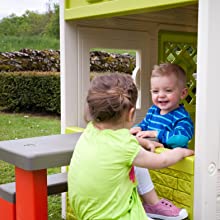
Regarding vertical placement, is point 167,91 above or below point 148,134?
above

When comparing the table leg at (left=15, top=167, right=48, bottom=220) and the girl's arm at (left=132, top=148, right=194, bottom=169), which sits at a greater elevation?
the girl's arm at (left=132, top=148, right=194, bottom=169)

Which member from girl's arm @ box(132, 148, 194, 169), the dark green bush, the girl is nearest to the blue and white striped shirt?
girl's arm @ box(132, 148, 194, 169)

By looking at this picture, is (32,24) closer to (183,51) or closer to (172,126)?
(183,51)

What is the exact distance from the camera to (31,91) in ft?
27.7

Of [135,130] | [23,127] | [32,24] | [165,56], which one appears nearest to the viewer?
[135,130]

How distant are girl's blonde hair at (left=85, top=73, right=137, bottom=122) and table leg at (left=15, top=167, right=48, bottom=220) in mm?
291

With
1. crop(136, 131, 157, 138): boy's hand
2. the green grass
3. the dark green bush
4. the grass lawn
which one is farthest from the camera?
the green grass

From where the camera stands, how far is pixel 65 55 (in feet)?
7.91

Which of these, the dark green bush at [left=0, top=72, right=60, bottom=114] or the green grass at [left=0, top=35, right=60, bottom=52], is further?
the green grass at [left=0, top=35, right=60, bottom=52]

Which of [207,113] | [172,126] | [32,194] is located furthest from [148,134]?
[32,194]

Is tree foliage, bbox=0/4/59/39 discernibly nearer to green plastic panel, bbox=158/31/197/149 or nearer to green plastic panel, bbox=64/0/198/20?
green plastic panel, bbox=158/31/197/149

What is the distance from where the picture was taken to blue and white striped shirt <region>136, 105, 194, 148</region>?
1.88 meters

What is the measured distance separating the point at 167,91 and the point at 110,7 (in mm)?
493

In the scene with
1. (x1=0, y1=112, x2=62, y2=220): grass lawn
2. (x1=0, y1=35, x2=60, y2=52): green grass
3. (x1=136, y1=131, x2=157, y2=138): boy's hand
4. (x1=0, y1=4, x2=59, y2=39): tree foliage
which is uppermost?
(x1=0, y1=4, x2=59, y2=39): tree foliage
